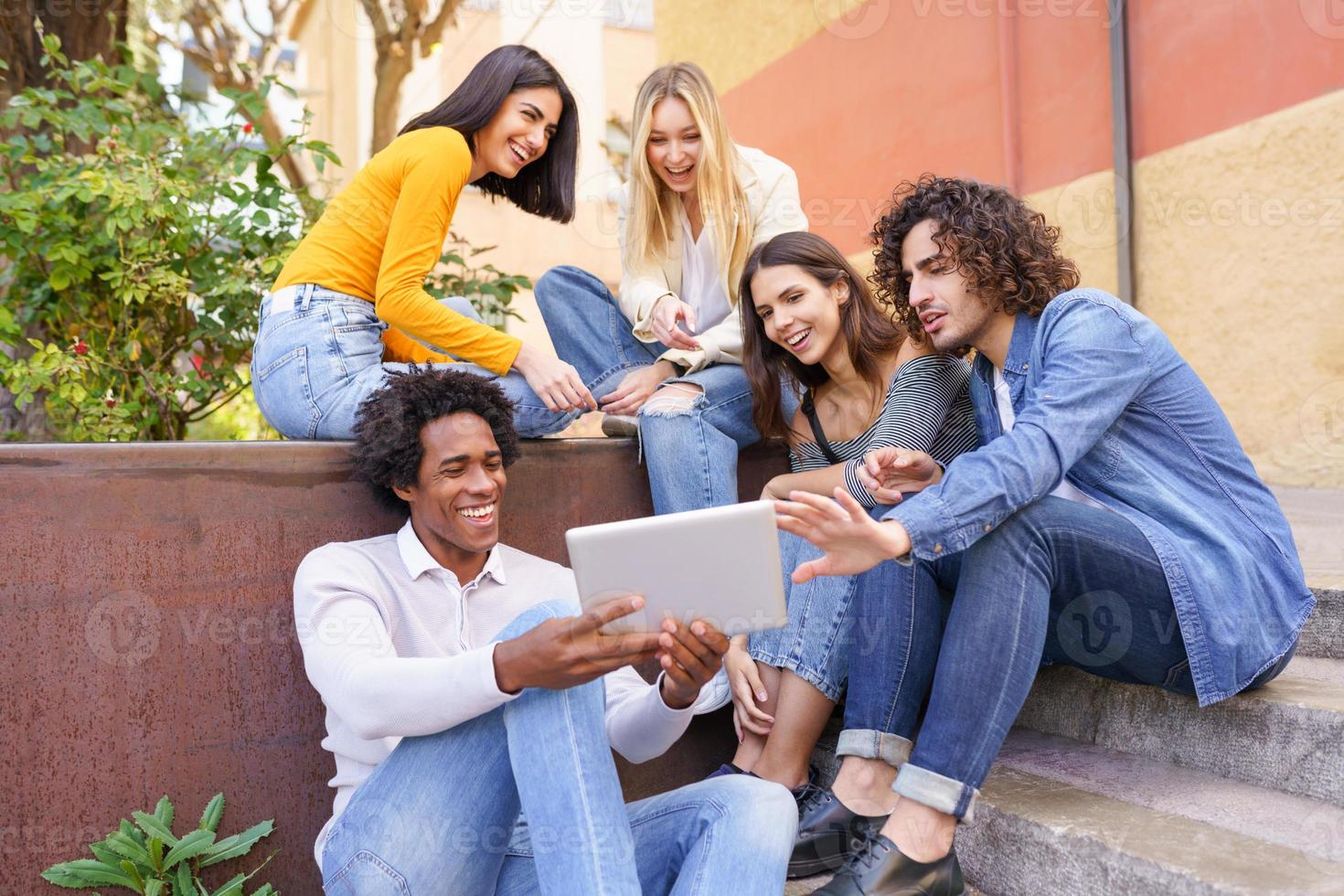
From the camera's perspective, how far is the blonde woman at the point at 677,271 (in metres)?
3.06

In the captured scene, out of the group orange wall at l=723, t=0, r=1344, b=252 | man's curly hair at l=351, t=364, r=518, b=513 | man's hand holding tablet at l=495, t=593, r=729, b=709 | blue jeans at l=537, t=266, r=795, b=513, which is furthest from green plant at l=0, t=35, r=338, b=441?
orange wall at l=723, t=0, r=1344, b=252

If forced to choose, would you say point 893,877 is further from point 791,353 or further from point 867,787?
point 791,353

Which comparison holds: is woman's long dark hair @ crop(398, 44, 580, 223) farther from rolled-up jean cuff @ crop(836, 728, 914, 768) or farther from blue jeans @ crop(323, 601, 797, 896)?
rolled-up jean cuff @ crop(836, 728, 914, 768)

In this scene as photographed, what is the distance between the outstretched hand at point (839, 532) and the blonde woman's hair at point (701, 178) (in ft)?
4.80

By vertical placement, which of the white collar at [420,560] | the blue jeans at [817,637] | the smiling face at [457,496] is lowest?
the blue jeans at [817,637]

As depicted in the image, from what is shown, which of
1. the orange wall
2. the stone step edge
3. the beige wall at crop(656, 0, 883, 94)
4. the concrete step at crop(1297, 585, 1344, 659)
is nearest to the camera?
the stone step edge

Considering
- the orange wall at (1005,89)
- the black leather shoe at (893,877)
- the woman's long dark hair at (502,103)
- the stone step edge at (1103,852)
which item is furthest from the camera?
the orange wall at (1005,89)

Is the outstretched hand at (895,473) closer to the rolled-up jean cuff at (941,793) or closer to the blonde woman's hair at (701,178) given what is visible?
the rolled-up jean cuff at (941,793)

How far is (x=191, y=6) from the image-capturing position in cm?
759

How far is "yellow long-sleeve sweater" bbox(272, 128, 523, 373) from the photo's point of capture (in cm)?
266

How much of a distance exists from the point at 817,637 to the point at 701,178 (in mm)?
1416

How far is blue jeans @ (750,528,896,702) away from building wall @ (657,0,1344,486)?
299cm

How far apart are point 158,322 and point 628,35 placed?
1290 cm

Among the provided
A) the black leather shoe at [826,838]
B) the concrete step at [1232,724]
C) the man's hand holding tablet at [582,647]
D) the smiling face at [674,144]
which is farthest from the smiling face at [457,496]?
the concrete step at [1232,724]
